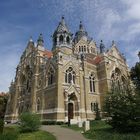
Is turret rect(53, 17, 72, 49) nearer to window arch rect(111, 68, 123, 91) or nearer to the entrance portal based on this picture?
window arch rect(111, 68, 123, 91)

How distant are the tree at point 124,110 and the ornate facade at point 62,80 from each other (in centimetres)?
1476

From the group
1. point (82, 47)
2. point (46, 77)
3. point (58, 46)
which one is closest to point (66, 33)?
Answer: point (58, 46)

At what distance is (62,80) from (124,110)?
734 inches

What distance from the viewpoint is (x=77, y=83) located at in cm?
3916

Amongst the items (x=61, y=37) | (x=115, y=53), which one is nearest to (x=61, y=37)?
(x=61, y=37)

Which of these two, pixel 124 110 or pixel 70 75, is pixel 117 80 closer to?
pixel 70 75

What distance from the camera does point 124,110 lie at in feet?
64.3

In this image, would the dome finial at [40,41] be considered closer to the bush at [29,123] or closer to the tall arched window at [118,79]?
the tall arched window at [118,79]

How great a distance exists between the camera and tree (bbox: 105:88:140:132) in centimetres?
1922

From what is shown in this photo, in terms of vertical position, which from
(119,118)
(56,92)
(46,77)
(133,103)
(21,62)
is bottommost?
(119,118)

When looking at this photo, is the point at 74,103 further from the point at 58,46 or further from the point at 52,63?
the point at 58,46

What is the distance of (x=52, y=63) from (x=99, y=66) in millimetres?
12616

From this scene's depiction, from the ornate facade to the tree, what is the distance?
1476 centimetres

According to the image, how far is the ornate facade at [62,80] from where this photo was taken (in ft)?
119
